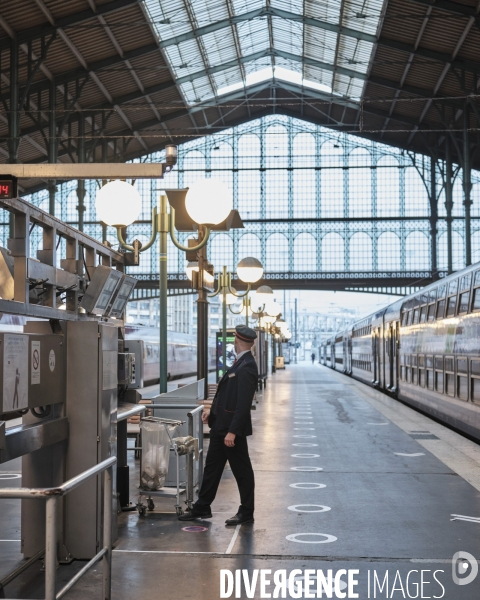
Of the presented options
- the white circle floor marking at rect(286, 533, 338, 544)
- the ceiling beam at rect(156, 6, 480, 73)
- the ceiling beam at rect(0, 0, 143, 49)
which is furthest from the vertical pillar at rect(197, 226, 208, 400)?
the ceiling beam at rect(156, 6, 480, 73)

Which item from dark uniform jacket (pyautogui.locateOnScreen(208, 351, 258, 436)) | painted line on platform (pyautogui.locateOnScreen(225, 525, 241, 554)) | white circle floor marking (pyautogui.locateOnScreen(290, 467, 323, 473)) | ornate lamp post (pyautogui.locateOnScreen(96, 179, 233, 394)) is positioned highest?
ornate lamp post (pyautogui.locateOnScreen(96, 179, 233, 394))

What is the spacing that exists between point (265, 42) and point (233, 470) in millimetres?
38013

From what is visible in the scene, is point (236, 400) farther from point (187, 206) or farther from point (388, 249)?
point (388, 249)

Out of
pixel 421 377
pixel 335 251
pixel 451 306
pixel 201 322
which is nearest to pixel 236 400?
pixel 201 322

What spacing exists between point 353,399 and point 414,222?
28.5 meters

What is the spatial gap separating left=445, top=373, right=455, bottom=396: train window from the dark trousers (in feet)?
27.3

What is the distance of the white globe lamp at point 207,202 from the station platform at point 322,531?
3.07 meters

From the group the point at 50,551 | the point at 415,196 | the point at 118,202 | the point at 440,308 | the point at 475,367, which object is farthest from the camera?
the point at 415,196

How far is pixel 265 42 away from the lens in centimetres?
4175

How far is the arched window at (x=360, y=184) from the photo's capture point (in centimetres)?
4972

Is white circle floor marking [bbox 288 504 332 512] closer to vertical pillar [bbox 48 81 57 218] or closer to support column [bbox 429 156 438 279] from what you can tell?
vertical pillar [bbox 48 81 57 218]

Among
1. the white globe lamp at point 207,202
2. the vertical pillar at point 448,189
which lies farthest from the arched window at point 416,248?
the white globe lamp at point 207,202

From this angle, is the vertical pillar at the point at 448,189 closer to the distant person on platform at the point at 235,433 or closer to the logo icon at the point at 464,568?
the distant person on platform at the point at 235,433

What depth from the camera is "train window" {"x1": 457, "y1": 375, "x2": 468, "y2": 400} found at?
13212 millimetres
